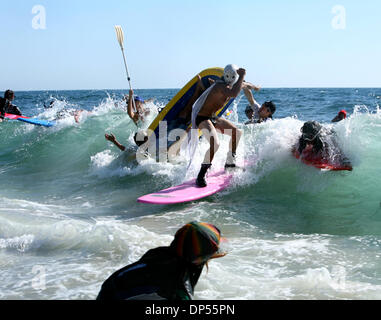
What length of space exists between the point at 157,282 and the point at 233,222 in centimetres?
340

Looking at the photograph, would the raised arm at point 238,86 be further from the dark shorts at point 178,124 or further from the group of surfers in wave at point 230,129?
A: the dark shorts at point 178,124

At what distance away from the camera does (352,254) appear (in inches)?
165

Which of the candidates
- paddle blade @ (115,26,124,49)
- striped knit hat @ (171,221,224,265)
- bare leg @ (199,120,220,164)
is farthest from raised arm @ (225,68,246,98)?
striped knit hat @ (171,221,224,265)

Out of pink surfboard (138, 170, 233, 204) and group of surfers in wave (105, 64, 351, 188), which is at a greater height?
group of surfers in wave (105, 64, 351, 188)

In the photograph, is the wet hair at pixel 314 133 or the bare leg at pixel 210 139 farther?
the wet hair at pixel 314 133

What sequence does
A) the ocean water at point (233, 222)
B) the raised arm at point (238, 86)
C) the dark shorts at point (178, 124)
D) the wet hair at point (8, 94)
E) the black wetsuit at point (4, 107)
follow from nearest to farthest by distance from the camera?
the ocean water at point (233, 222) → the raised arm at point (238, 86) → the dark shorts at point (178, 124) → the wet hair at point (8, 94) → the black wetsuit at point (4, 107)

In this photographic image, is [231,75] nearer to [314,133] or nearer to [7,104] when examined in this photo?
[314,133]

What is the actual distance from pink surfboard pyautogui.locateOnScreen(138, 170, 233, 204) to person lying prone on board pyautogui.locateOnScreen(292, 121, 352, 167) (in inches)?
52.2

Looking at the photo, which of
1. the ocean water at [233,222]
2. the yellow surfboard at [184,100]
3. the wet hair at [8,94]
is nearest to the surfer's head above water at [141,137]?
the yellow surfboard at [184,100]

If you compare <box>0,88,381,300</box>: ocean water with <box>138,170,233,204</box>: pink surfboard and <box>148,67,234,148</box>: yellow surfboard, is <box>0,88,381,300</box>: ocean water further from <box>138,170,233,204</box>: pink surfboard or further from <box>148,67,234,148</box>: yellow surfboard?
<box>148,67,234,148</box>: yellow surfboard

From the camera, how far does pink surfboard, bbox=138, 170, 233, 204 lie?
18.9ft

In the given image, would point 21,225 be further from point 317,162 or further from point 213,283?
point 317,162

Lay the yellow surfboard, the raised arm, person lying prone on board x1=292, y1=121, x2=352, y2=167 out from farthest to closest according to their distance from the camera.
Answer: the yellow surfboard → person lying prone on board x1=292, y1=121, x2=352, y2=167 → the raised arm

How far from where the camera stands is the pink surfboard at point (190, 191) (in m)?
5.76
